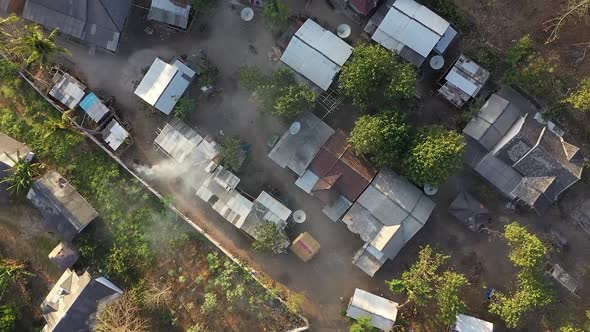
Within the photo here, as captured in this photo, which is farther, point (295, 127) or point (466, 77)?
point (295, 127)

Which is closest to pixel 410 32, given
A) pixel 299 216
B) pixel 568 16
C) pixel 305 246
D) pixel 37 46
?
pixel 568 16

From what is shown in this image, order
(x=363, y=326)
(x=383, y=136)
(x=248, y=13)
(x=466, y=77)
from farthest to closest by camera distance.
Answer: (x=248, y=13) → (x=466, y=77) → (x=363, y=326) → (x=383, y=136)

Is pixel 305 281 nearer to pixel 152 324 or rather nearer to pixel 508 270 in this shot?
pixel 152 324

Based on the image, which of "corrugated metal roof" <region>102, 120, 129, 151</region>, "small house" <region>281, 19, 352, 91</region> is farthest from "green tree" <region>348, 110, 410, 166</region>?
"corrugated metal roof" <region>102, 120, 129, 151</region>

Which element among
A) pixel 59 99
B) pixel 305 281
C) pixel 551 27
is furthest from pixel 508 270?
pixel 59 99

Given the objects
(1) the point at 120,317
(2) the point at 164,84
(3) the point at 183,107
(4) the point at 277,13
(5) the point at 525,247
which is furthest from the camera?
(3) the point at 183,107

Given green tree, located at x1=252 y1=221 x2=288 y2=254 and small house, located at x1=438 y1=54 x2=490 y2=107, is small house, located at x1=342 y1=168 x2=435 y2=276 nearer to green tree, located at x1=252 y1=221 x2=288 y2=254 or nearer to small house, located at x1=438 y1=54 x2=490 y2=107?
green tree, located at x1=252 y1=221 x2=288 y2=254

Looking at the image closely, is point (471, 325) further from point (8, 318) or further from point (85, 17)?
point (85, 17)
